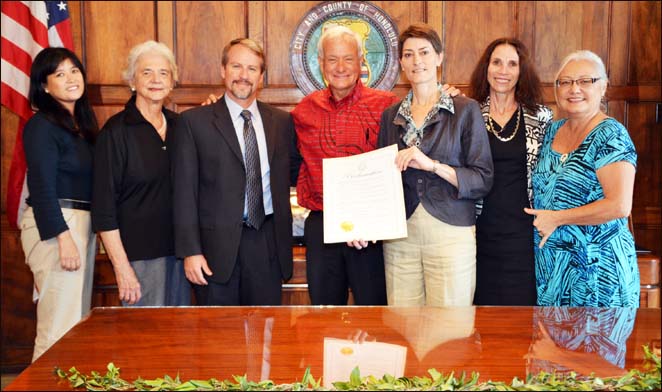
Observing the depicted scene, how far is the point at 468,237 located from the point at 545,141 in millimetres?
559

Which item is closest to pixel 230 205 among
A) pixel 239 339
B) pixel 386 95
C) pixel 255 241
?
pixel 255 241

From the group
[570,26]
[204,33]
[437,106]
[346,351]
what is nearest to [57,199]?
[204,33]

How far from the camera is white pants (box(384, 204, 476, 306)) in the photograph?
8.67ft

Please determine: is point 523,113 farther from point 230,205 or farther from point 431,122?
point 230,205

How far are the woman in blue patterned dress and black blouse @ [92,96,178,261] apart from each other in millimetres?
1595

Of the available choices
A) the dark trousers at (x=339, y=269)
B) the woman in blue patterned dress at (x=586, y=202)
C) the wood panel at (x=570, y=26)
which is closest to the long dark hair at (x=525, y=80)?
the woman in blue patterned dress at (x=586, y=202)

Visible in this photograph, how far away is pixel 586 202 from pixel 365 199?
86 centimetres

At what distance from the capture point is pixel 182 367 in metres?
1.54

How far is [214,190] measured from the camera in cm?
289

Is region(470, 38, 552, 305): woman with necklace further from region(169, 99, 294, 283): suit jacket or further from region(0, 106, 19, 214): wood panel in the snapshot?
region(0, 106, 19, 214): wood panel

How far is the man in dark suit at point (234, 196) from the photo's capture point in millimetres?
2861

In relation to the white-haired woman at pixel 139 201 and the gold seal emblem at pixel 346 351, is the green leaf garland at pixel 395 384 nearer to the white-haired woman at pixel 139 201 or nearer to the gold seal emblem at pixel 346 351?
the gold seal emblem at pixel 346 351

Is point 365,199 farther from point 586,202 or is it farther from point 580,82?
point 580,82

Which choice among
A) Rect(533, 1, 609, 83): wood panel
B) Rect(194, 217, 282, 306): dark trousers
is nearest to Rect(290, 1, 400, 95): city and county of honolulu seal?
Rect(533, 1, 609, 83): wood panel
